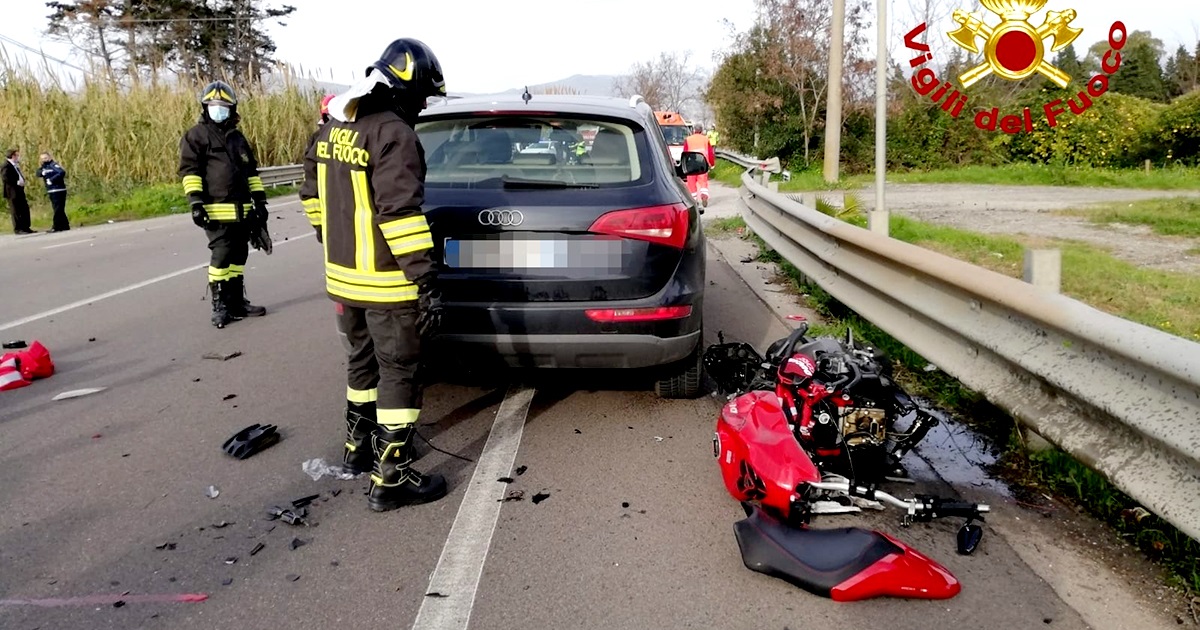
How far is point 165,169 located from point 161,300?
18.2m

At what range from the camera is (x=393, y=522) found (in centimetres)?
363

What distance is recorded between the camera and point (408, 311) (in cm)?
371

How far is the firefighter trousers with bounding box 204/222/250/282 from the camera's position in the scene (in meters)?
7.54

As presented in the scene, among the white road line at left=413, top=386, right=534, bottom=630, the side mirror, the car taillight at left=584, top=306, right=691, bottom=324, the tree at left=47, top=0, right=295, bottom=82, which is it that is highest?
the tree at left=47, top=0, right=295, bottom=82

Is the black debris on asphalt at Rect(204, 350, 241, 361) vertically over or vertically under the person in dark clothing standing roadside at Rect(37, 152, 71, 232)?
under

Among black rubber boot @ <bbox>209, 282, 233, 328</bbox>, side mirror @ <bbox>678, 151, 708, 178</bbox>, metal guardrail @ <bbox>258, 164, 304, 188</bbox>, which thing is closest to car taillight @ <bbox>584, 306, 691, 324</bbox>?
side mirror @ <bbox>678, 151, 708, 178</bbox>

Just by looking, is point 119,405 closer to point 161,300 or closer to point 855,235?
point 161,300

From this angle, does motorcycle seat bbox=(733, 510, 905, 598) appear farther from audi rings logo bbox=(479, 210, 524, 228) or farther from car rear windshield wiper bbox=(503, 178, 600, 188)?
car rear windshield wiper bbox=(503, 178, 600, 188)

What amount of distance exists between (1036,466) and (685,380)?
1.83m

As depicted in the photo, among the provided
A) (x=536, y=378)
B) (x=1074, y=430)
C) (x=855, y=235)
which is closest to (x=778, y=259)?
(x=855, y=235)

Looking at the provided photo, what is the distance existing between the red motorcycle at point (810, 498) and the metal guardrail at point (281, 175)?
2401 centimetres

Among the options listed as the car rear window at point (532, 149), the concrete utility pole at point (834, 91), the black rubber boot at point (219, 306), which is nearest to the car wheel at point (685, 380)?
the car rear window at point (532, 149)

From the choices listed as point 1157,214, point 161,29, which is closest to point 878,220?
point 1157,214

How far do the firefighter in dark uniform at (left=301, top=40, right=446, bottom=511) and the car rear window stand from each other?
80 cm
